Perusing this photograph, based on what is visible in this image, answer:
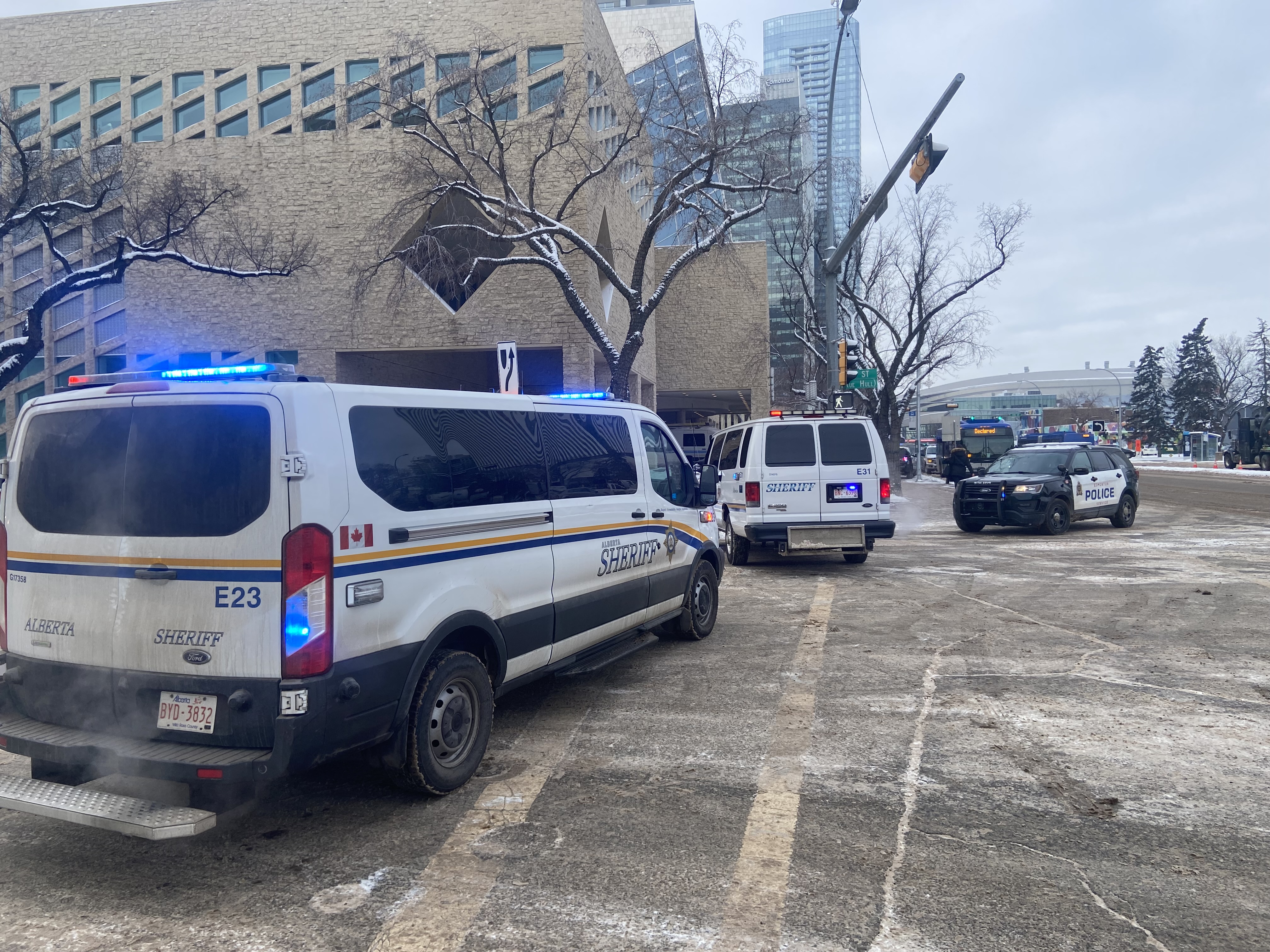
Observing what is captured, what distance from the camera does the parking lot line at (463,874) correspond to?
315 cm

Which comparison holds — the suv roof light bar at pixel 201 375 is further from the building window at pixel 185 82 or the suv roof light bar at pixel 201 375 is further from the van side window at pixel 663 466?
the building window at pixel 185 82

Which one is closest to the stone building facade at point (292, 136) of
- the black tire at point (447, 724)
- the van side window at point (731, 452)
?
the van side window at point (731, 452)

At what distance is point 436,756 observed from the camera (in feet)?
14.5

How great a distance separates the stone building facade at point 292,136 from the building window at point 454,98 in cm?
168

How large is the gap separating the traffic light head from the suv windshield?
720cm

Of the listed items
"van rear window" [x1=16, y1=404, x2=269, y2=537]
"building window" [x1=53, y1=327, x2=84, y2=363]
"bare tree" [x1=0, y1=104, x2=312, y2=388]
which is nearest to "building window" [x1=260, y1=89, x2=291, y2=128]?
"bare tree" [x1=0, y1=104, x2=312, y2=388]

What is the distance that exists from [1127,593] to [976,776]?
672cm

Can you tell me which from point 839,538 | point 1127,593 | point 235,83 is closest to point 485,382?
point 235,83

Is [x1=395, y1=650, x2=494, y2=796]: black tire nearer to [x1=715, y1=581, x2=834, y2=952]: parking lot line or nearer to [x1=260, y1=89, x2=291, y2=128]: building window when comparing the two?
[x1=715, y1=581, x2=834, y2=952]: parking lot line

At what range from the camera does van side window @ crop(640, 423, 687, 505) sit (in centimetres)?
696

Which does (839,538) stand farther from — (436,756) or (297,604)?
(297,604)

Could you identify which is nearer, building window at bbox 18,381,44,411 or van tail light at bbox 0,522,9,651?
van tail light at bbox 0,522,9,651

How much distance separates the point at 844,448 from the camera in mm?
12102

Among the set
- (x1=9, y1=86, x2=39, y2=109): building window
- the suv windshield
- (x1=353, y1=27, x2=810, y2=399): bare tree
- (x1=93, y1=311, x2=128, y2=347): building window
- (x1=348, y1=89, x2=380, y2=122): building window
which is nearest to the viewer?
the suv windshield
